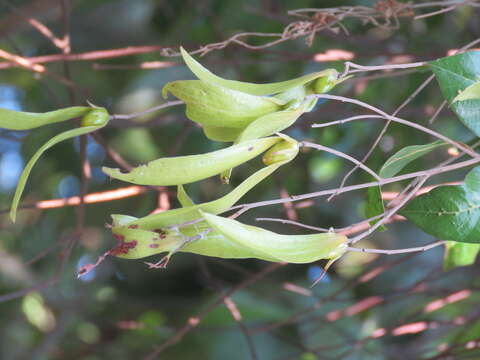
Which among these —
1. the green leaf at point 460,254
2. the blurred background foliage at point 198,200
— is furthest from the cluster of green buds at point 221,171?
the blurred background foliage at point 198,200

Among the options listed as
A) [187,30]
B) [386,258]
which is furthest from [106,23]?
[386,258]

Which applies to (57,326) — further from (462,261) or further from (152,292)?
(462,261)

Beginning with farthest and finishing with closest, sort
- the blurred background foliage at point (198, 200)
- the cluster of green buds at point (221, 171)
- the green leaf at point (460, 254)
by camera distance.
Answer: the blurred background foliage at point (198, 200), the green leaf at point (460, 254), the cluster of green buds at point (221, 171)

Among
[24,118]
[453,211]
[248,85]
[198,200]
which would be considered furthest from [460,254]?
[198,200]

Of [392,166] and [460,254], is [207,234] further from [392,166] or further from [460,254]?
[460,254]

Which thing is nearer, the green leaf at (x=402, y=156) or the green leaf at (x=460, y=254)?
the green leaf at (x=402, y=156)

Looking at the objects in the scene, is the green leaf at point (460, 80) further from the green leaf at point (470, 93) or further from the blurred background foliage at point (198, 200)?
the blurred background foliage at point (198, 200)
